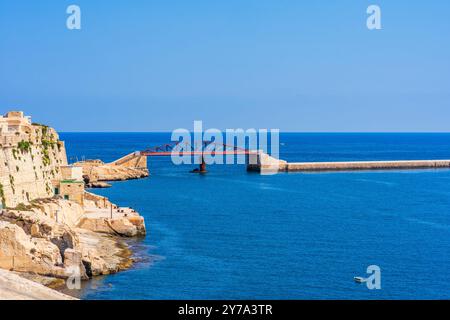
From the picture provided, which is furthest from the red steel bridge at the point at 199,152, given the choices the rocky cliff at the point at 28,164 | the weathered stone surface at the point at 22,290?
the weathered stone surface at the point at 22,290

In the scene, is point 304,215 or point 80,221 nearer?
point 80,221

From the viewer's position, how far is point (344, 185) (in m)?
96.4

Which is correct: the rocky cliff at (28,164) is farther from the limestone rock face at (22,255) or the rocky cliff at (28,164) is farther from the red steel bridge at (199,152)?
the red steel bridge at (199,152)

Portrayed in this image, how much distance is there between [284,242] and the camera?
164 feet

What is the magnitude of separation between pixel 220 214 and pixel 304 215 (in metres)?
7.44

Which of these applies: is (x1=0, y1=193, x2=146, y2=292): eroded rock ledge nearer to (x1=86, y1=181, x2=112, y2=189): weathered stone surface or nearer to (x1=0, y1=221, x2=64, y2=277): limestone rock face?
(x1=0, y1=221, x2=64, y2=277): limestone rock face

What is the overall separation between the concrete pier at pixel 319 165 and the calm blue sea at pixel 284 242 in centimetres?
2771

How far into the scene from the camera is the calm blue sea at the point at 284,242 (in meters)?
36.6

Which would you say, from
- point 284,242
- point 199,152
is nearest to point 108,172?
point 199,152

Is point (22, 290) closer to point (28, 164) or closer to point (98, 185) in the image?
point (28, 164)
